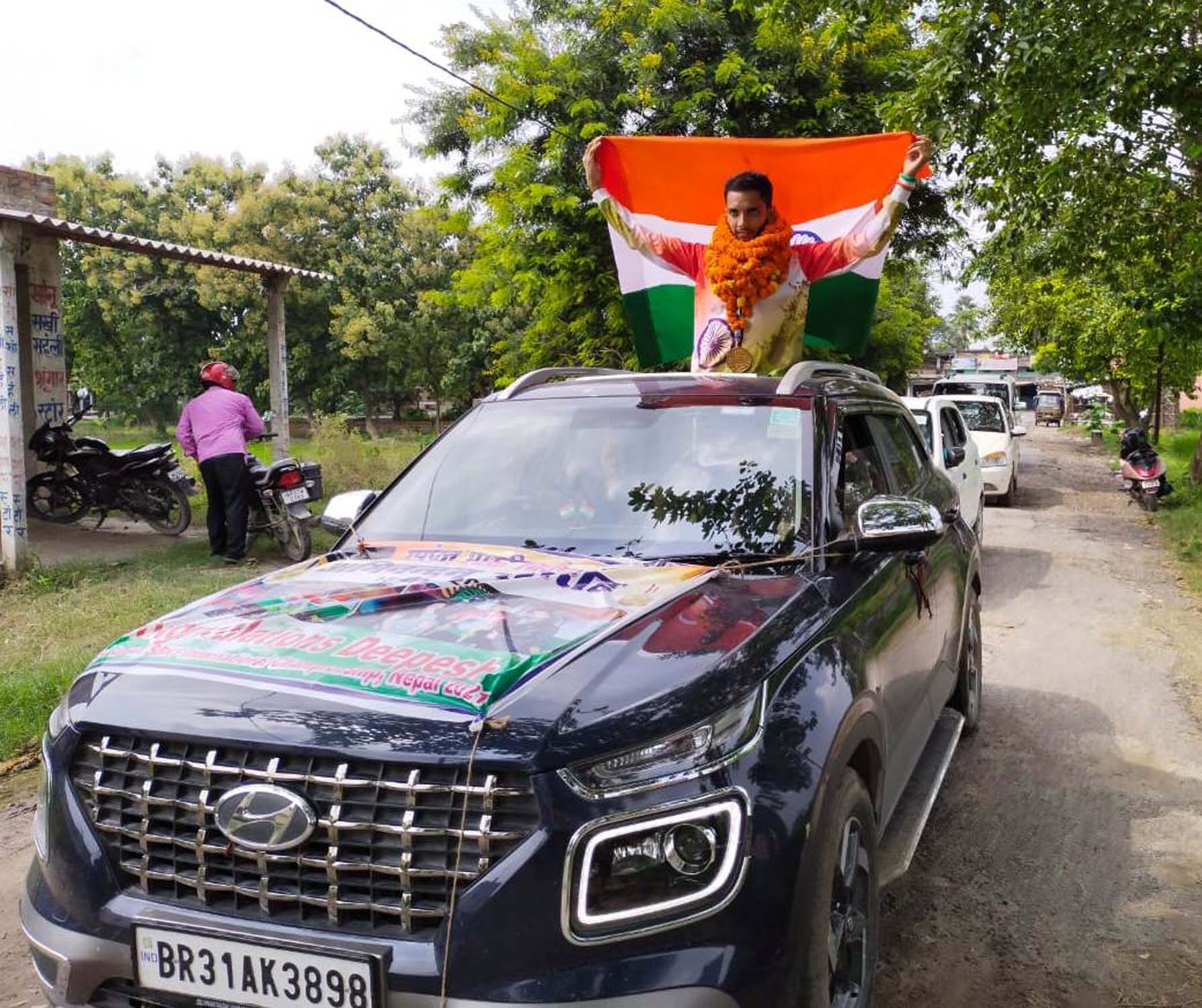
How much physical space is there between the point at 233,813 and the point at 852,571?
1.91 meters

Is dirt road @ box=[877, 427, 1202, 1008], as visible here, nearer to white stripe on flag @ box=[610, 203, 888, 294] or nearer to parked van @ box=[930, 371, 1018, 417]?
white stripe on flag @ box=[610, 203, 888, 294]

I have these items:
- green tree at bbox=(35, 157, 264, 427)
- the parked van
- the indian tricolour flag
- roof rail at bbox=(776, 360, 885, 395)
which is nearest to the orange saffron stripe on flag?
the indian tricolour flag

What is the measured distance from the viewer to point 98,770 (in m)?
2.41

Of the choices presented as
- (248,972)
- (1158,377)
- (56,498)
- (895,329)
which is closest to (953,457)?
(895,329)

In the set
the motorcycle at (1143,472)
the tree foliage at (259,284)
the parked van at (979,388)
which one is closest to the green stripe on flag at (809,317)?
the motorcycle at (1143,472)

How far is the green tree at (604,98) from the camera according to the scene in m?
12.8

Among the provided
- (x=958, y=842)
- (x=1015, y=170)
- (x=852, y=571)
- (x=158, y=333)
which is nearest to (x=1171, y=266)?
(x=1015, y=170)

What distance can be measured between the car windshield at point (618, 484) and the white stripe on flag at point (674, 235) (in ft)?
10.8

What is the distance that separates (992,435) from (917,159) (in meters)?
9.31

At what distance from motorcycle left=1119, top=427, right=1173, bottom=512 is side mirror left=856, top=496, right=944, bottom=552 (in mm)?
13426

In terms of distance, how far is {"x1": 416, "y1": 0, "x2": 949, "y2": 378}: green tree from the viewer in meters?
12.8

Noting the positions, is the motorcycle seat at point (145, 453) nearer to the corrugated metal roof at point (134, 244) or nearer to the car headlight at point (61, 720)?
the corrugated metal roof at point (134, 244)

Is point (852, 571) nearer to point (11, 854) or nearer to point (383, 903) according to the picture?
point (383, 903)

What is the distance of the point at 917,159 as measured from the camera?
6.25 m
